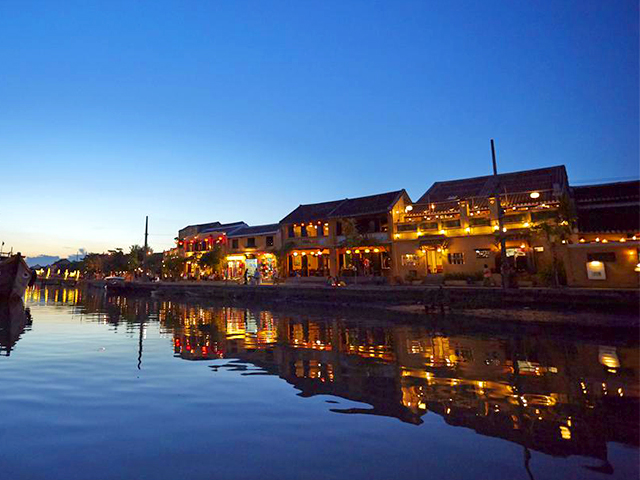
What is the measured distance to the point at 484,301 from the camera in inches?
802

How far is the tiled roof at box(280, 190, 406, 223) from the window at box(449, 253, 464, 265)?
23.2ft

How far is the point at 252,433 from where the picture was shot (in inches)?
205

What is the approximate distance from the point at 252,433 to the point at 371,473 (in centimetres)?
193

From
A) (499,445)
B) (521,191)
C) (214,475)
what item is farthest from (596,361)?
(521,191)

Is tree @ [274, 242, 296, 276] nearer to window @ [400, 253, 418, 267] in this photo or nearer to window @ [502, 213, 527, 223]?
window @ [400, 253, 418, 267]

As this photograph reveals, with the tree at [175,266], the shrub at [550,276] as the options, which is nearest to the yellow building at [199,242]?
the tree at [175,266]

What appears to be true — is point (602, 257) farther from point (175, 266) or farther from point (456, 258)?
point (175, 266)

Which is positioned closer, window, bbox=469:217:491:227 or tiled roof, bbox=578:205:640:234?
tiled roof, bbox=578:205:640:234

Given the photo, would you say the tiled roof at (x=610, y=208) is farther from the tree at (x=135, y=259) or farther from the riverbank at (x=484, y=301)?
the tree at (x=135, y=259)

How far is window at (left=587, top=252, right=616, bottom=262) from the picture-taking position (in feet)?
64.7

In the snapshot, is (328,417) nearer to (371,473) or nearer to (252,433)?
(252,433)

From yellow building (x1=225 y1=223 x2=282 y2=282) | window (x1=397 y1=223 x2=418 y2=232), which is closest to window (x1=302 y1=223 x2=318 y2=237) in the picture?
yellow building (x1=225 y1=223 x2=282 y2=282)

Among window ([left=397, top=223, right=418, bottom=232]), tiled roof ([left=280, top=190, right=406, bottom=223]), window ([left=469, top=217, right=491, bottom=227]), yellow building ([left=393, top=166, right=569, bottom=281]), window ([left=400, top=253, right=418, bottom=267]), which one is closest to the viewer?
yellow building ([left=393, top=166, right=569, bottom=281])

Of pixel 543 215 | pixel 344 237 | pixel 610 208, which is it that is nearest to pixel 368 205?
pixel 344 237
